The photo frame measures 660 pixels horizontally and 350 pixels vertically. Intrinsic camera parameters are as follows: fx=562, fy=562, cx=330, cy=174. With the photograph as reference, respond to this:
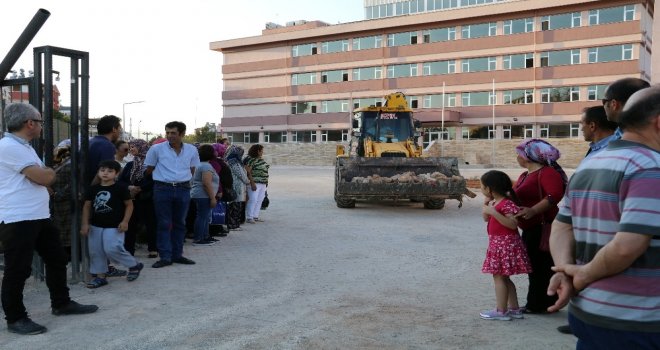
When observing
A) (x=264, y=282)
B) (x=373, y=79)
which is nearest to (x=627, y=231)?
(x=264, y=282)

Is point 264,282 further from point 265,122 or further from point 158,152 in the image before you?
point 265,122

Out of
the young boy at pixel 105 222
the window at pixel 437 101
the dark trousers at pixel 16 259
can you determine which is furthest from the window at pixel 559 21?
the dark trousers at pixel 16 259

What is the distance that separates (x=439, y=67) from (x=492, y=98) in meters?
5.80

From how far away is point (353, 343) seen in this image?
14.2 ft

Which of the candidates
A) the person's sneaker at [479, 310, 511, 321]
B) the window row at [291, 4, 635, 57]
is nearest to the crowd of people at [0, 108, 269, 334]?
the person's sneaker at [479, 310, 511, 321]

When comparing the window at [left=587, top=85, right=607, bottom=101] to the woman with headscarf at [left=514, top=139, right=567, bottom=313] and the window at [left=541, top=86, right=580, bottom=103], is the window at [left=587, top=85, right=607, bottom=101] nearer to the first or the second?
the window at [left=541, top=86, right=580, bottom=103]

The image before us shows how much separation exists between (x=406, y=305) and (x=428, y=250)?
10.5 ft

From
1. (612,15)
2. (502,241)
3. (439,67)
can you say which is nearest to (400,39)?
(439,67)

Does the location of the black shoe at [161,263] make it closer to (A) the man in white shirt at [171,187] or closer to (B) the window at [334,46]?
(A) the man in white shirt at [171,187]

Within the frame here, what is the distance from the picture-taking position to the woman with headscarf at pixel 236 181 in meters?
10.4

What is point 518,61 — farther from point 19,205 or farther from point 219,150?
point 19,205

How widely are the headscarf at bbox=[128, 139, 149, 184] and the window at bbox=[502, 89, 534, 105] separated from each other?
45.7 meters

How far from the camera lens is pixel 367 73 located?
56125mm

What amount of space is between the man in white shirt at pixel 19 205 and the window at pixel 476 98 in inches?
1928
